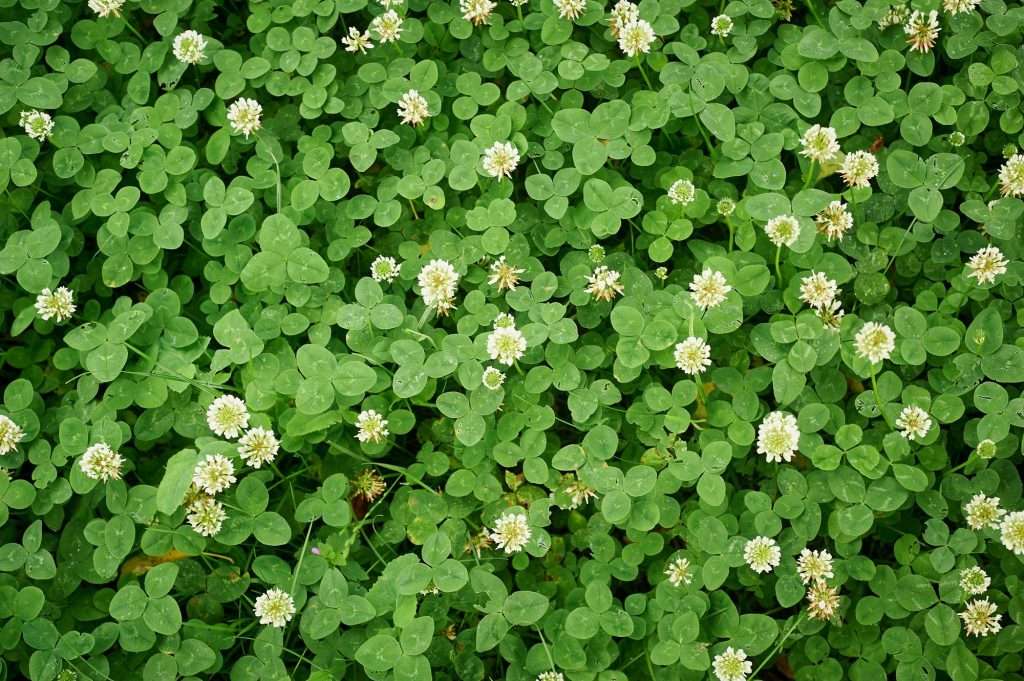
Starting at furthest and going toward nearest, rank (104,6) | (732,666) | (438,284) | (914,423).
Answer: (104,6), (438,284), (914,423), (732,666)

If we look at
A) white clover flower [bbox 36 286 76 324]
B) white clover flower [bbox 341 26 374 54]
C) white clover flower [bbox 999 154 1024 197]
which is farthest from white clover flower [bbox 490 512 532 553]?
white clover flower [bbox 999 154 1024 197]

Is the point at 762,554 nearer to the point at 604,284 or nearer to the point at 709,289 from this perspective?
the point at 709,289

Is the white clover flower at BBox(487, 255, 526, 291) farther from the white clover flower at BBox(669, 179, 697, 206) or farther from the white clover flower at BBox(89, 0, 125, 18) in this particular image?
the white clover flower at BBox(89, 0, 125, 18)

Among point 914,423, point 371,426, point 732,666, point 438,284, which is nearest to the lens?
point 732,666

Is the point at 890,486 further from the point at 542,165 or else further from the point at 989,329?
the point at 542,165

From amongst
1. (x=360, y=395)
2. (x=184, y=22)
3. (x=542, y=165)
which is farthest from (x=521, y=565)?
(x=184, y=22)

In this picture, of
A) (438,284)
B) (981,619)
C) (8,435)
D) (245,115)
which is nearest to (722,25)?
(438,284)

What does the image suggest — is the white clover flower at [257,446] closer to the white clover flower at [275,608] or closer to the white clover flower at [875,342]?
the white clover flower at [275,608]
